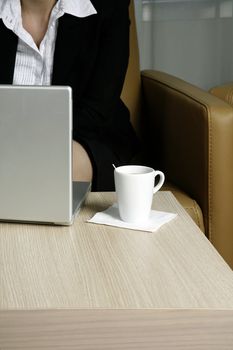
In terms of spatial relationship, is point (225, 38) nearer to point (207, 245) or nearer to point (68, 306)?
point (207, 245)

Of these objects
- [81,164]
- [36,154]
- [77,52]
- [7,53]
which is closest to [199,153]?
[81,164]

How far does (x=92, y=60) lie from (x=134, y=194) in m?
0.70

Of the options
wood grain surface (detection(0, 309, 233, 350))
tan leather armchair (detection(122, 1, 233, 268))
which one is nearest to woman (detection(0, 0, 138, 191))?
tan leather armchair (detection(122, 1, 233, 268))

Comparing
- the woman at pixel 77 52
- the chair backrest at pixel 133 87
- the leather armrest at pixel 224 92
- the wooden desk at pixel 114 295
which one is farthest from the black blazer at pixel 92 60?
the wooden desk at pixel 114 295

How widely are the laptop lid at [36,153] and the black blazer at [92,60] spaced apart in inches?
22.4

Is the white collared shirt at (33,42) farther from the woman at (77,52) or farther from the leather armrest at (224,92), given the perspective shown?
the leather armrest at (224,92)

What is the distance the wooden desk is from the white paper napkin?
44mm

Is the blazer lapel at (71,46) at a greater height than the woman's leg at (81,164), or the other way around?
the blazer lapel at (71,46)

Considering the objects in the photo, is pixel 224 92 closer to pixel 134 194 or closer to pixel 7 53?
pixel 7 53

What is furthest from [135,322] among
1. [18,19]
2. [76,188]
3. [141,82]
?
[141,82]

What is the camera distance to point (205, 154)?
140cm

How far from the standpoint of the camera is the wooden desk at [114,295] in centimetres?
66

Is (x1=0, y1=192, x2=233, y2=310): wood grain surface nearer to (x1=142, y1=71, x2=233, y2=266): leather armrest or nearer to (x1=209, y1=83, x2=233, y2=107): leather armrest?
(x1=142, y1=71, x2=233, y2=266): leather armrest

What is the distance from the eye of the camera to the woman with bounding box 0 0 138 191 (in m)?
1.47
